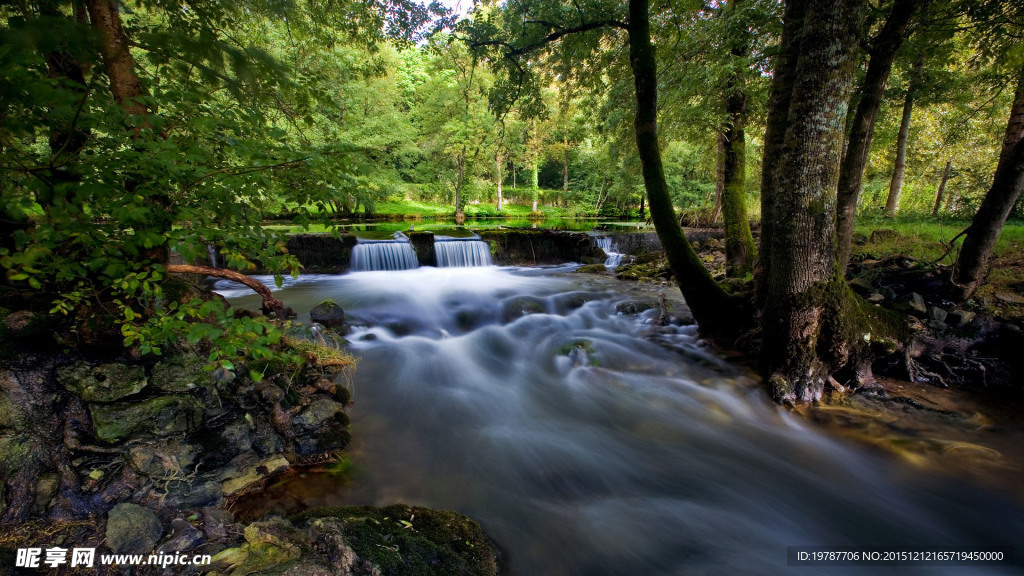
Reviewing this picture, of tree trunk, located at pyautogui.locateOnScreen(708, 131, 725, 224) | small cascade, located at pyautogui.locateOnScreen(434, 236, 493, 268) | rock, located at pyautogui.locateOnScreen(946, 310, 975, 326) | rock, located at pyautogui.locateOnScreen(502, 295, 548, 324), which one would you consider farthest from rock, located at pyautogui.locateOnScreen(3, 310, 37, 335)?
small cascade, located at pyautogui.locateOnScreen(434, 236, 493, 268)

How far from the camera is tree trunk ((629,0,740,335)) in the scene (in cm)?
512

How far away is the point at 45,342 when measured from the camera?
7.98 ft

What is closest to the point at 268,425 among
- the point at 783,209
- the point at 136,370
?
the point at 136,370

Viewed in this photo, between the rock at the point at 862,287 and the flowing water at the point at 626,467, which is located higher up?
the rock at the point at 862,287

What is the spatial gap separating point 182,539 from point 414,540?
3.75 ft

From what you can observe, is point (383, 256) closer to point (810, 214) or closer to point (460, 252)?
point (460, 252)

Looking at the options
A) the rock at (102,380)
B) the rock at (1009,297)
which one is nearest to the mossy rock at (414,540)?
the rock at (102,380)

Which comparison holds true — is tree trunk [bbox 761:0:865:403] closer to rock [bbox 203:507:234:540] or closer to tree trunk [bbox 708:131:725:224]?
rock [bbox 203:507:234:540]

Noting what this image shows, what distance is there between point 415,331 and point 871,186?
3314cm

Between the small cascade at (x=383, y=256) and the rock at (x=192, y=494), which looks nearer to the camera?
the rock at (x=192, y=494)

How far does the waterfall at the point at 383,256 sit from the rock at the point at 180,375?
35.8 ft

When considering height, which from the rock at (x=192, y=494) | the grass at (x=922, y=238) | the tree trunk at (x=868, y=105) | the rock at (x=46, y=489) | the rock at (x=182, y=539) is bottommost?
the rock at (x=192, y=494)

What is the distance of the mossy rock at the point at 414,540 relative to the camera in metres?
2.06

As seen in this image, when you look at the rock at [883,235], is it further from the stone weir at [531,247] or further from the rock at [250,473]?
the rock at [250,473]
